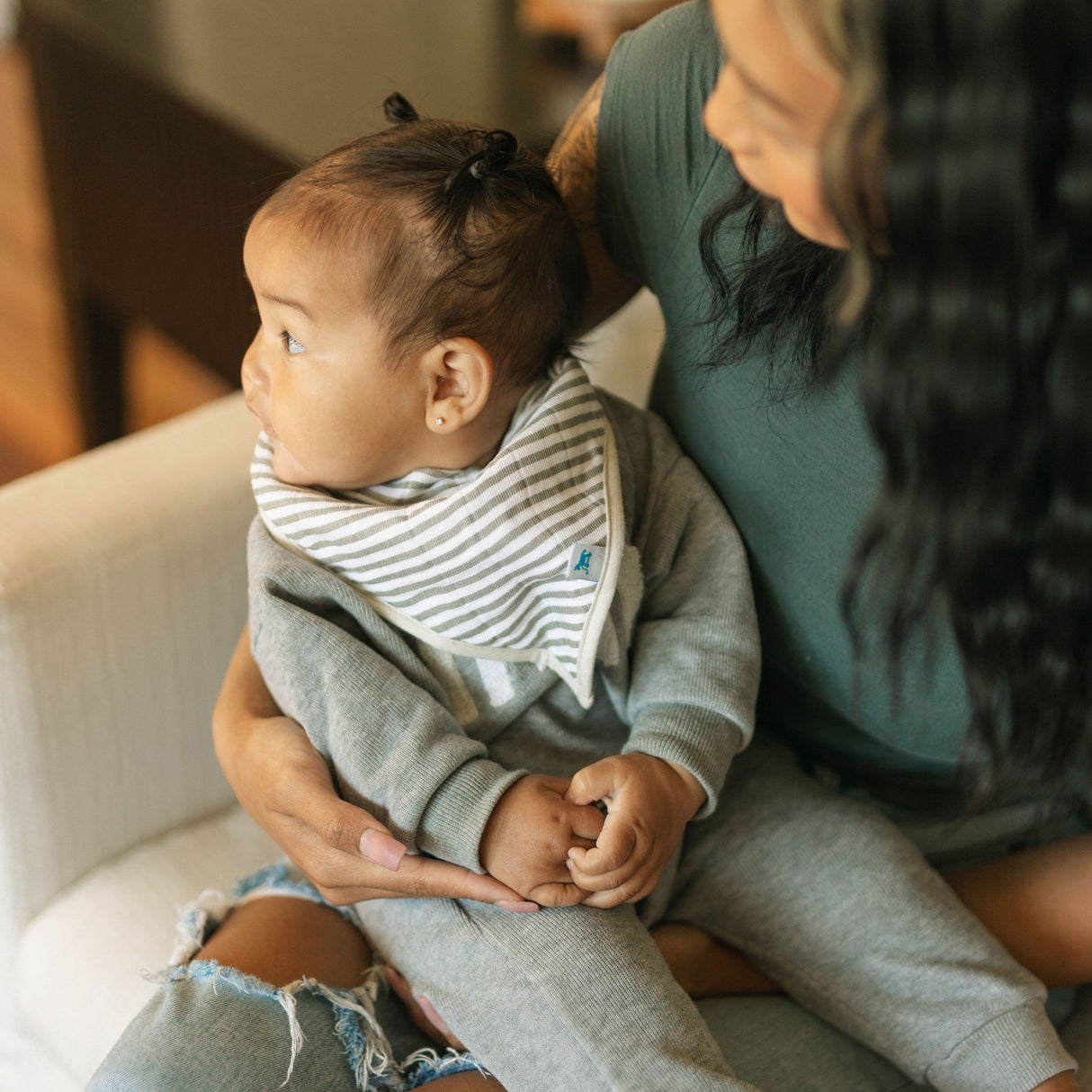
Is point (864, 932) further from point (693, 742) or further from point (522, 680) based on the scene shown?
point (522, 680)

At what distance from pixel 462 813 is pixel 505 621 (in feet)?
0.44

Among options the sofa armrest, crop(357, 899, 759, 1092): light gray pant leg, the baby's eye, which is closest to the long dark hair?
crop(357, 899, 759, 1092): light gray pant leg

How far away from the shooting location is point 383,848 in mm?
690

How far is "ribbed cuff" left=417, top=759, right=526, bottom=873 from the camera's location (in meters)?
0.70

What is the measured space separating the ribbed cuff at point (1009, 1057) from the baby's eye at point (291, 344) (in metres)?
0.63

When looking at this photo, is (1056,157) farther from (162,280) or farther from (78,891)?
(162,280)

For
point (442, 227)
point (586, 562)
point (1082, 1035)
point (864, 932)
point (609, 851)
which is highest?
point (442, 227)

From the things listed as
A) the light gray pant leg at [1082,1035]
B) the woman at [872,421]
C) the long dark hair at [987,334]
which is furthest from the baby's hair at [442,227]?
the light gray pant leg at [1082,1035]

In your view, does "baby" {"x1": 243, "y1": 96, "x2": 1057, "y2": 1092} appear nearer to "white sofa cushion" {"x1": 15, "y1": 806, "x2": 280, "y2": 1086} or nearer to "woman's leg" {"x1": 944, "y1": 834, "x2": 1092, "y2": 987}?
"woman's leg" {"x1": 944, "y1": 834, "x2": 1092, "y2": 987}

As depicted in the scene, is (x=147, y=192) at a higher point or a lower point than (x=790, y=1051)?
higher

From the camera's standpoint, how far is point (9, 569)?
82cm

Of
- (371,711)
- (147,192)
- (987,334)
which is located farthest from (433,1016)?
(147,192)

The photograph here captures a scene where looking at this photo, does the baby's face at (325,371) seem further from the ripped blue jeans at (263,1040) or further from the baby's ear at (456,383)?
the ripped blue jeans at (263,1040)

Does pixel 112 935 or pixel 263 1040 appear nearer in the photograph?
pixel 263 1040
